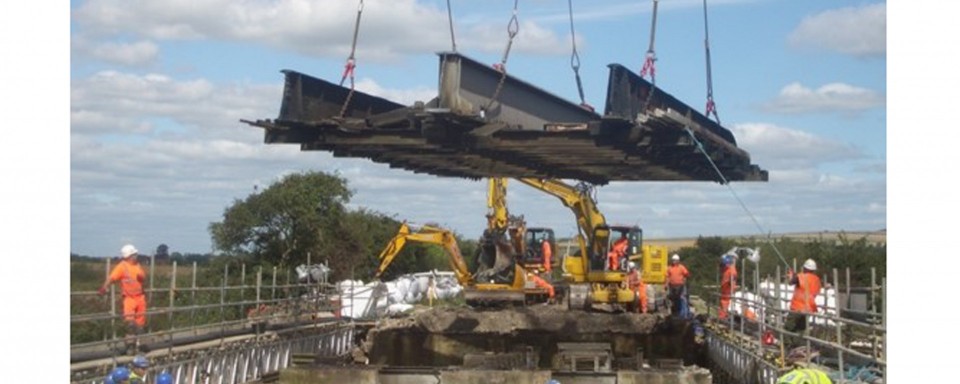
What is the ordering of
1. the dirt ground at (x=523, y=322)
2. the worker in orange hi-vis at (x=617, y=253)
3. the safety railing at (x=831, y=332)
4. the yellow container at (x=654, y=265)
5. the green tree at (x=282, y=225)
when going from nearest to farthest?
the safety railing at (x=831, y=332) → the dirt ground at (x=523, y=322) → the worker in orange hi-vis at (x=617, y=253) → the yellow container at (x=654, y=265) → the green tree at (x=282, y=225)

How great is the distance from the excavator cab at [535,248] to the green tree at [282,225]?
62.4 feet

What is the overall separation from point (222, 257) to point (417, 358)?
2539 centimetres

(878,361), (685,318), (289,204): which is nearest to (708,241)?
(289,204)

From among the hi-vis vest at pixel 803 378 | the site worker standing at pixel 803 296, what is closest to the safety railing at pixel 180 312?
the hi-vis vest at pixel 803 378

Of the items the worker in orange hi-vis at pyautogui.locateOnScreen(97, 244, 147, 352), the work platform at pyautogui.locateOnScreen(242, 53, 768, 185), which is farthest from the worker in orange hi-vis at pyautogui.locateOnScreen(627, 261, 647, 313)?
the worker in orange hi-vis at pyautogui.locateOnScreen(97, 244, 147, 352)

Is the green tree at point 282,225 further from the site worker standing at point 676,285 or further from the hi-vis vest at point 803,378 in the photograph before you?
the hi-vis vest at point 803,378

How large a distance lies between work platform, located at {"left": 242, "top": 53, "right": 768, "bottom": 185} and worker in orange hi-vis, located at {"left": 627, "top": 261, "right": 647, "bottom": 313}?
986 cm

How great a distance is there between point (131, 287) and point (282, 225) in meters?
39.0

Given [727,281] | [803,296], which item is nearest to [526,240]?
[727,281]

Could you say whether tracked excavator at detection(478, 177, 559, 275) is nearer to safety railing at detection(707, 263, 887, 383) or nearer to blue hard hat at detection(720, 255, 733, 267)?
blue hard hat at detection(720, 255, 733, 267)

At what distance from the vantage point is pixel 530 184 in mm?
34812

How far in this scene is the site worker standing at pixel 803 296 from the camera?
18250 mm

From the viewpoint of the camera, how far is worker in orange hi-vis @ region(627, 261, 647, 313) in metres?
29.8

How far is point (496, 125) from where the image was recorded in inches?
682
